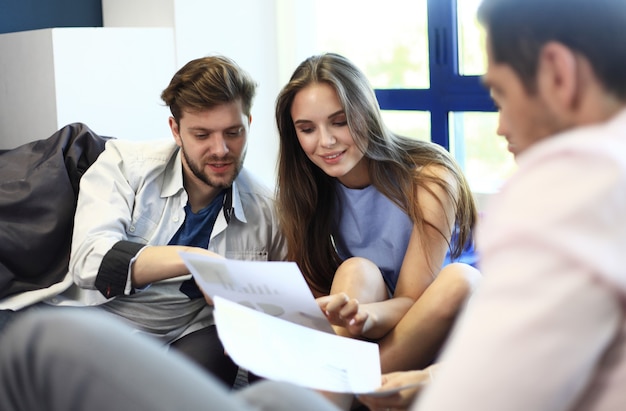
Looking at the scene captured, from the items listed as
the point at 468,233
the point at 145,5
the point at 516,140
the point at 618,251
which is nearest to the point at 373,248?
the point at 468,233

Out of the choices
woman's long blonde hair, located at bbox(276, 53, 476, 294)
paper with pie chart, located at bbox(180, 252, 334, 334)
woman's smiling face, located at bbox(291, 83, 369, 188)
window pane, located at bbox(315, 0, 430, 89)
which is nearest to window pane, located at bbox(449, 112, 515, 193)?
window pane, located at bbox(315, 0, 430, 89)

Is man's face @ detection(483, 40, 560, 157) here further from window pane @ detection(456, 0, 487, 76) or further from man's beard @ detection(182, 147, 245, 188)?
window pane @ detection(456, 0, 487, 76)

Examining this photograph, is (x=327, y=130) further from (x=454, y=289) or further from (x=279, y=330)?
(x=279, y=330)

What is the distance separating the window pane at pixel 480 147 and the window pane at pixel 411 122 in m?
0.14

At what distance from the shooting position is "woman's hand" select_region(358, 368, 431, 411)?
57.0 inches

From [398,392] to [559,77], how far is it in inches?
29.3

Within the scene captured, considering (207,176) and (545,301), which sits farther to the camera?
(207,176)

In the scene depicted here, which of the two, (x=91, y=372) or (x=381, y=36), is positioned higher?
(x=381, y=36)

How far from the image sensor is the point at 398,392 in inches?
56.8

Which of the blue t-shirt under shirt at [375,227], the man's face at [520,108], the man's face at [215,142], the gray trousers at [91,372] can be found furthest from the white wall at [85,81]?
the man's face at [520,108]

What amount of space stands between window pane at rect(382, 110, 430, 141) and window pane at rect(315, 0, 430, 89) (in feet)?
0.40

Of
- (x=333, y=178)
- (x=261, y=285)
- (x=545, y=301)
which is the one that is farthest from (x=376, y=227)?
(x=545, y=301)

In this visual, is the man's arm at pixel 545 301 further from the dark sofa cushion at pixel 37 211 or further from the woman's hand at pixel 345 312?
the dark sofa cushion at pixel 37 211

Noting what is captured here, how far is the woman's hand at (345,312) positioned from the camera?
186cm
